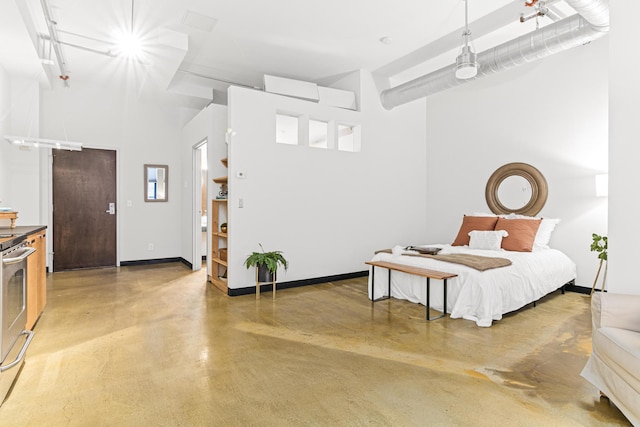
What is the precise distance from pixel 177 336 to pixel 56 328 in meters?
1.15

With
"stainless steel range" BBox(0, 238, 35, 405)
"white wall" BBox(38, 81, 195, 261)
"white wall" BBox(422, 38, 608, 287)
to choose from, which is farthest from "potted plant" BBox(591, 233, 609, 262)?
"white wall" BBox(38, 81, 195, 261)

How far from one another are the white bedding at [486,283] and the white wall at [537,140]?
2.02 feet

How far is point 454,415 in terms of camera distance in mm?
1901

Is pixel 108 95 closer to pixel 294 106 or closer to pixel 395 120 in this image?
pixel 294 106

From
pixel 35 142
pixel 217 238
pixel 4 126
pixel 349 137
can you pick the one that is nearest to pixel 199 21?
pixel 35 142

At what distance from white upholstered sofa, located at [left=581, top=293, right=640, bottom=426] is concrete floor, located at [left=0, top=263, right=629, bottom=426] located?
0.16 metres

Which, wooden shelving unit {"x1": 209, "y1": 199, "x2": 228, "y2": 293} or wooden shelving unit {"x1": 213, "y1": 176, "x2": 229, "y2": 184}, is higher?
wooden shelving unit {"x1": 213, "y1": 176, "x2": 229, "y2": 184}

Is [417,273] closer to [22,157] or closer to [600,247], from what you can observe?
[600,247]

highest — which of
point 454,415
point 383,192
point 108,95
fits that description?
point 108,95

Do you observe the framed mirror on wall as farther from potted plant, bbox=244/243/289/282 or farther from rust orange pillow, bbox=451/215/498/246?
rust orange pillow, bbox=451/215/498/246

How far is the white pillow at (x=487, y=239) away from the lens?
445cm

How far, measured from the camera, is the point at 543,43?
12.0ft

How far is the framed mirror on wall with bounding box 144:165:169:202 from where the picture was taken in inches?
255

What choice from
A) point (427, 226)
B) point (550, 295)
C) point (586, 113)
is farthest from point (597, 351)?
point (427, 226)
